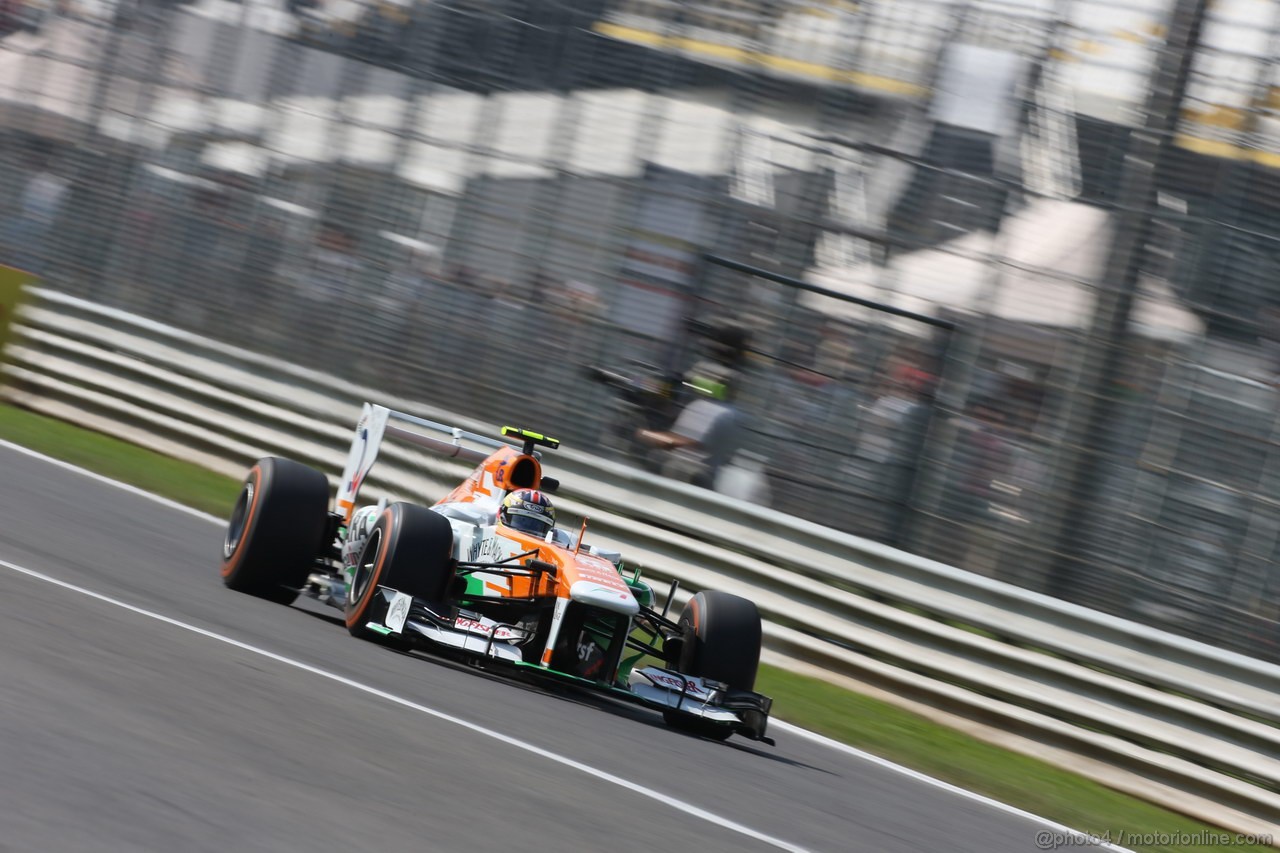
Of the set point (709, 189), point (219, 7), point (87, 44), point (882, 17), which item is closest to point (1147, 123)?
point (882, 17)

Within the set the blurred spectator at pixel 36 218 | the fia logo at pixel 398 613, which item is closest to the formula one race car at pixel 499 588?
the fia logo at pixel 398 613

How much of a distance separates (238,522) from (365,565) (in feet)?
4.35

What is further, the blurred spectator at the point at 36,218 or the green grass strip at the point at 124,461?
the blurred spectator at the point at 36,218

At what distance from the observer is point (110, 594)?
7871mm

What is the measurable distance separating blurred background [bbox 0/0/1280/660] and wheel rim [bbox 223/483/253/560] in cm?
401

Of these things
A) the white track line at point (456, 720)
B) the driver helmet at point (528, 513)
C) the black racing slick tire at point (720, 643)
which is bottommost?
the white track line at point (456, 720)

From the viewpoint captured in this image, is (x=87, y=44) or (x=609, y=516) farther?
(x=87, y=44)

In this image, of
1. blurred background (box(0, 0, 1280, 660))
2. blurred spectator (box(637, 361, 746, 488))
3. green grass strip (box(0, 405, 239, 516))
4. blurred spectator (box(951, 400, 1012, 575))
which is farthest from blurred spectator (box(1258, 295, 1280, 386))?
green grass strip (box(0, 405, 239, 516))

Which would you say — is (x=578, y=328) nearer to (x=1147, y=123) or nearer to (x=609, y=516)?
(x=609, y=516)

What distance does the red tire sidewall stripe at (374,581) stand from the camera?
8.13 metres

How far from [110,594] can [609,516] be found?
5.23 m

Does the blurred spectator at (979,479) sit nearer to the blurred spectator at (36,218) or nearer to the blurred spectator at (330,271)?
the blurred spectator at (330,271)

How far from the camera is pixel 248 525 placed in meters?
9.05

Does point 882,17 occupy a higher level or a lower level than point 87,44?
higher
